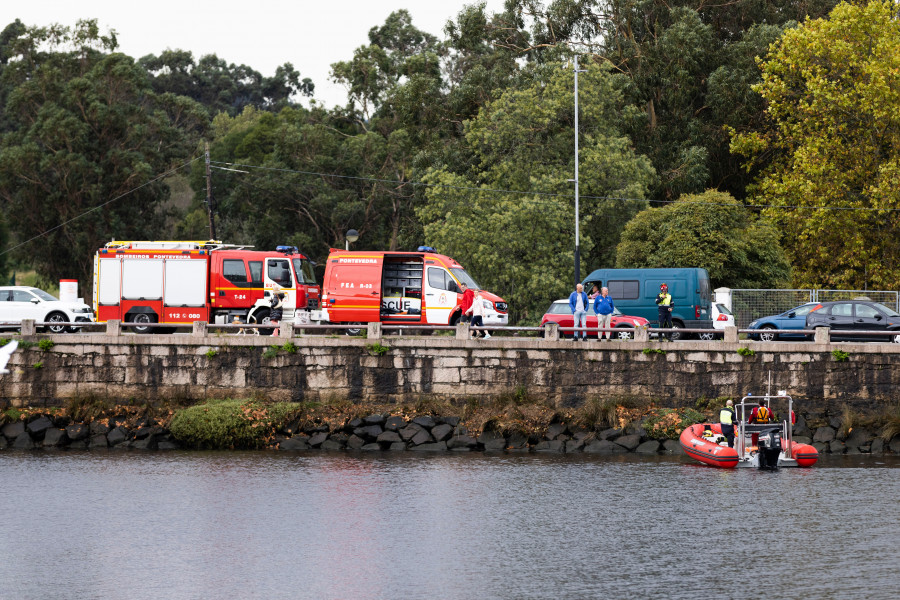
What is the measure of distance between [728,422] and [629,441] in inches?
106

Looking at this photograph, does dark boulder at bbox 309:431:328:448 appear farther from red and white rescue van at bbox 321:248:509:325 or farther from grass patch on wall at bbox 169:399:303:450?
red and white rescue van at bbox 321:248:509:325

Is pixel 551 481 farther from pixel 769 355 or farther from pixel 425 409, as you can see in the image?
pixel 769 355

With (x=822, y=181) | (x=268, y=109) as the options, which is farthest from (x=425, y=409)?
(x=268, y=109)

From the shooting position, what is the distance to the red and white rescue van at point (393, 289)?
31359 millimetres

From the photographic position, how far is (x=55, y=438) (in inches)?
1132

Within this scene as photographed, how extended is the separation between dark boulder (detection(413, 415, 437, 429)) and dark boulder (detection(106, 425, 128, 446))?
7.87 meters

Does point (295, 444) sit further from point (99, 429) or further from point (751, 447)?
point (751, 447)

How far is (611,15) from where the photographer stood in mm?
51188

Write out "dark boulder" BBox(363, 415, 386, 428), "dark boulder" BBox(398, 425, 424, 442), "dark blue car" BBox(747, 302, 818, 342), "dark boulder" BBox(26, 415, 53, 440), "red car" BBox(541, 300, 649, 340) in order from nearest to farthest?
"dark boulder" BBox(398, 425, 424, 442) → "dark boulder" BBox(363, 415, 386, 428) → "dark boulder" BBox(26, 415, 53, 440) → "red car" BBox(541, 300, 649, 340) → "dark blue car" BBox(747, 302, 818, 342)

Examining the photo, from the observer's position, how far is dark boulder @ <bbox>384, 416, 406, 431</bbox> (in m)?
28.0

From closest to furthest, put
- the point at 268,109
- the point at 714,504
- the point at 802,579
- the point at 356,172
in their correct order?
the point at 802,579, the point at 714,504, the point at 356,172, the point at 268,109

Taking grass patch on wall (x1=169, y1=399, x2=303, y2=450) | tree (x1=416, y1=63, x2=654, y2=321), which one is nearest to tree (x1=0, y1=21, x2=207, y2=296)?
tree (x1=416, y1=63, x2=654, y2=321)

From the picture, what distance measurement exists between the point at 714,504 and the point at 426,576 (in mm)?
7656

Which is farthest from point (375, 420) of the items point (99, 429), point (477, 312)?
point (99, 429)
